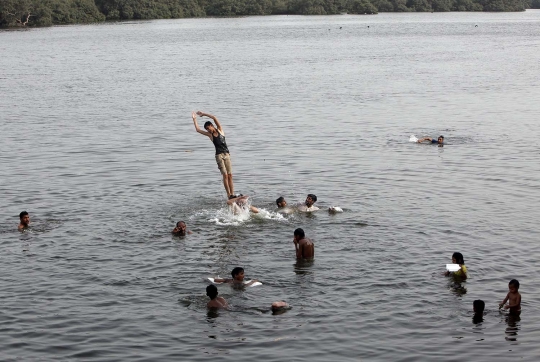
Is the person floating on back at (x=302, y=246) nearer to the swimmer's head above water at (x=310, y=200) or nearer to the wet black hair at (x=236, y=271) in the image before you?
the wet black hair at (x=236, y=271)

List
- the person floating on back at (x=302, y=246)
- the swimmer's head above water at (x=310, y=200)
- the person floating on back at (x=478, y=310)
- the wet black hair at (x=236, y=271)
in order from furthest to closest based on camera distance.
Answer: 1. the swimmer's head above water at (x=310, y=200)
2. the person floating on back at (x=302, y=246)
3. the wet black hair at (x=236, y=271)
4. the person floating on back at (x=478, y=310)

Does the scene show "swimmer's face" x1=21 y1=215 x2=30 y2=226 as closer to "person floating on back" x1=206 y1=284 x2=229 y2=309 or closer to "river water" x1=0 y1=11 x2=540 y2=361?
"river water" x1=0 y1=11 x2=540 y2=361

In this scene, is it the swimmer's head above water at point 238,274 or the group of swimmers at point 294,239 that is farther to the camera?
the swimmer's head above water at point 238,274

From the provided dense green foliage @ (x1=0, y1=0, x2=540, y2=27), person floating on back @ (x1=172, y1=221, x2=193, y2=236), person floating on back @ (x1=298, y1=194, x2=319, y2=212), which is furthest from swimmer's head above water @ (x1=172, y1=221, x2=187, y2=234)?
dense green foliage @ (x1=0, y1=0, x2=540, y2=27)

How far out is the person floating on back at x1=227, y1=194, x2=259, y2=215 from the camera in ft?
80.2

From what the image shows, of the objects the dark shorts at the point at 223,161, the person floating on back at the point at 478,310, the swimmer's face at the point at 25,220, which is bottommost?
the person floating on back at the point at 478,310

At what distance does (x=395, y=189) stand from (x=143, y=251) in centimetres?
1053

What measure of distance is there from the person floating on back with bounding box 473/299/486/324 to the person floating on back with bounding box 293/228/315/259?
477 centimetres

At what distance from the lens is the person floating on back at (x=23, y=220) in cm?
2367

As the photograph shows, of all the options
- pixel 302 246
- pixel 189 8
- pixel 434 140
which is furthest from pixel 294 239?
pixel 189 8

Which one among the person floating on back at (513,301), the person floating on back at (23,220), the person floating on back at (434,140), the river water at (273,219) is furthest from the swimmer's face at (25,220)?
the person floating on back at (434,140)

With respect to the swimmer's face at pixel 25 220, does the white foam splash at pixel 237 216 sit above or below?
below

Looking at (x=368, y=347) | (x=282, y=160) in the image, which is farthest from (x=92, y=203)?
(x=368, y=347)

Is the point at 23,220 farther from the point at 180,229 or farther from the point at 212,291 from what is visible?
the point at 212,291
